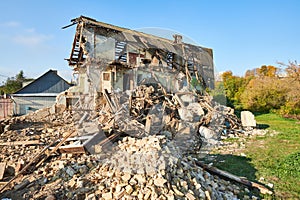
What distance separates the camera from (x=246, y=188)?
4.82m

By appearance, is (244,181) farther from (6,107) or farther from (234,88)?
(234,88)

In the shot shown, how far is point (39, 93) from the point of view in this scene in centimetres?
2044

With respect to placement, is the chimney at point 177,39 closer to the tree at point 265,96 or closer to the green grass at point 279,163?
the green grass at point 279,163

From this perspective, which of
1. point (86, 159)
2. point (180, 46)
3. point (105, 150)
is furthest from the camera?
point (180, 46)

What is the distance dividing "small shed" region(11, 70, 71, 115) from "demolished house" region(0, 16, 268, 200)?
809 centimetres

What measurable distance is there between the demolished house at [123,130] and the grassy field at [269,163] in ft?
2.28

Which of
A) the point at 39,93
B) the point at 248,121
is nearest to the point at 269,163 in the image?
the point at 248,121

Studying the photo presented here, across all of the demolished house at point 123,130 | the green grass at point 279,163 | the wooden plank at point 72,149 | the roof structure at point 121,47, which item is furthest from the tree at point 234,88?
the wooden plank at point 72,149

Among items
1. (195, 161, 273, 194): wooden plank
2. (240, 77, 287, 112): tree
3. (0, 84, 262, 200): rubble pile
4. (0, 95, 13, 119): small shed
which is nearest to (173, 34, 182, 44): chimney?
(0, 84, 262, 200): rubble pile

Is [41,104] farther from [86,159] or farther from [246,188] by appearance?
[246,188]

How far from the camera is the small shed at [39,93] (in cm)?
1870

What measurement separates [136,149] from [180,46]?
10813 mm

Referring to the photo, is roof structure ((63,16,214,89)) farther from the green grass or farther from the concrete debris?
the green grass

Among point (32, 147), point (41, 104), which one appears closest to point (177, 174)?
point (32, 147)
